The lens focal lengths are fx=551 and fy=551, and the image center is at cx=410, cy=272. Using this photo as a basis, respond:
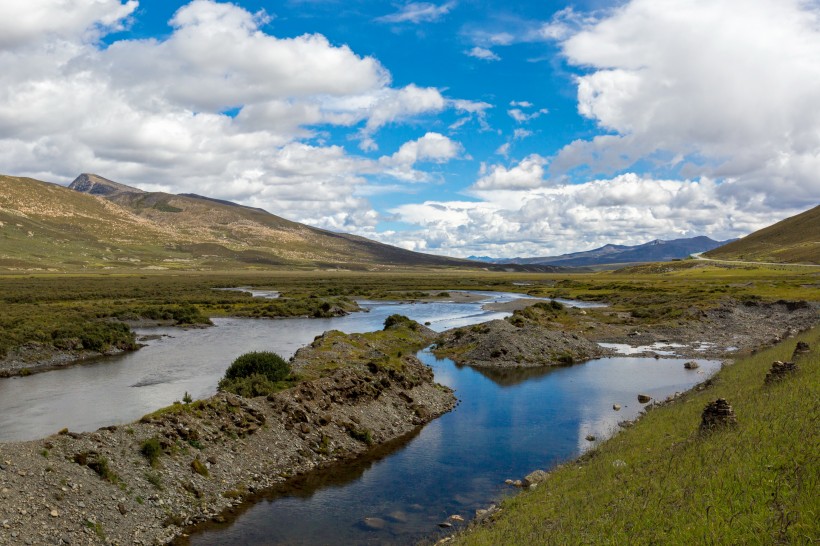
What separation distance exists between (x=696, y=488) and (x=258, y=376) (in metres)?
31.3

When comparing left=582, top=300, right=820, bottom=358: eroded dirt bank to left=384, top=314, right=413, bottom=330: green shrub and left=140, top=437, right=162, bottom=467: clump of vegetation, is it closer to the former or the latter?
left=384, top=314, right=413, bottom=330: green shrub

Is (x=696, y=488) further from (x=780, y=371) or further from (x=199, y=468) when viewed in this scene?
(x=199, y=468)

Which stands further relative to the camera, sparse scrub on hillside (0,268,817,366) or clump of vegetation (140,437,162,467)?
sparse scrub on hillside (0,268,817,366)

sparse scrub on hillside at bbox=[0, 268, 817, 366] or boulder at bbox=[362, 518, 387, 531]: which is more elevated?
sparse scrub on hillside at bbox=[0, 268, 817, 366]

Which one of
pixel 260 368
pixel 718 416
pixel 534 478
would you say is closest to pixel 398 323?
pixel 260 368

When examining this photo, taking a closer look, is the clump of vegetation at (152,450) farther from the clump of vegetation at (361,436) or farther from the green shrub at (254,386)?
the clump of vegetation at (361,436)

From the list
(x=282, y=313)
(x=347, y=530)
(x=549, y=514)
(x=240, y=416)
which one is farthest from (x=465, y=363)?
(x=282, y=313)

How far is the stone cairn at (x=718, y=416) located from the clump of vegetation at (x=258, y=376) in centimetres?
2693

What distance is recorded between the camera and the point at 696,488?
619 inches

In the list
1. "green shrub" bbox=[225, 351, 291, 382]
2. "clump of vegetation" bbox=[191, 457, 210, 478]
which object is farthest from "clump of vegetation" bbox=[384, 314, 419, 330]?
"clump of vegetation" bbox=[191, 457, 210, 478]

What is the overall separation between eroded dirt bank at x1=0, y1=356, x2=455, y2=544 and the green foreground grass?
1337cm

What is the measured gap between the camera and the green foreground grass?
12656 millimetres

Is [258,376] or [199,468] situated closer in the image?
[199,468]

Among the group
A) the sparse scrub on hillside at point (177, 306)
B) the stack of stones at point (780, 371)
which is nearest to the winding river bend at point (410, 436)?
the sparse scrub on hillside at point (177, 306)
